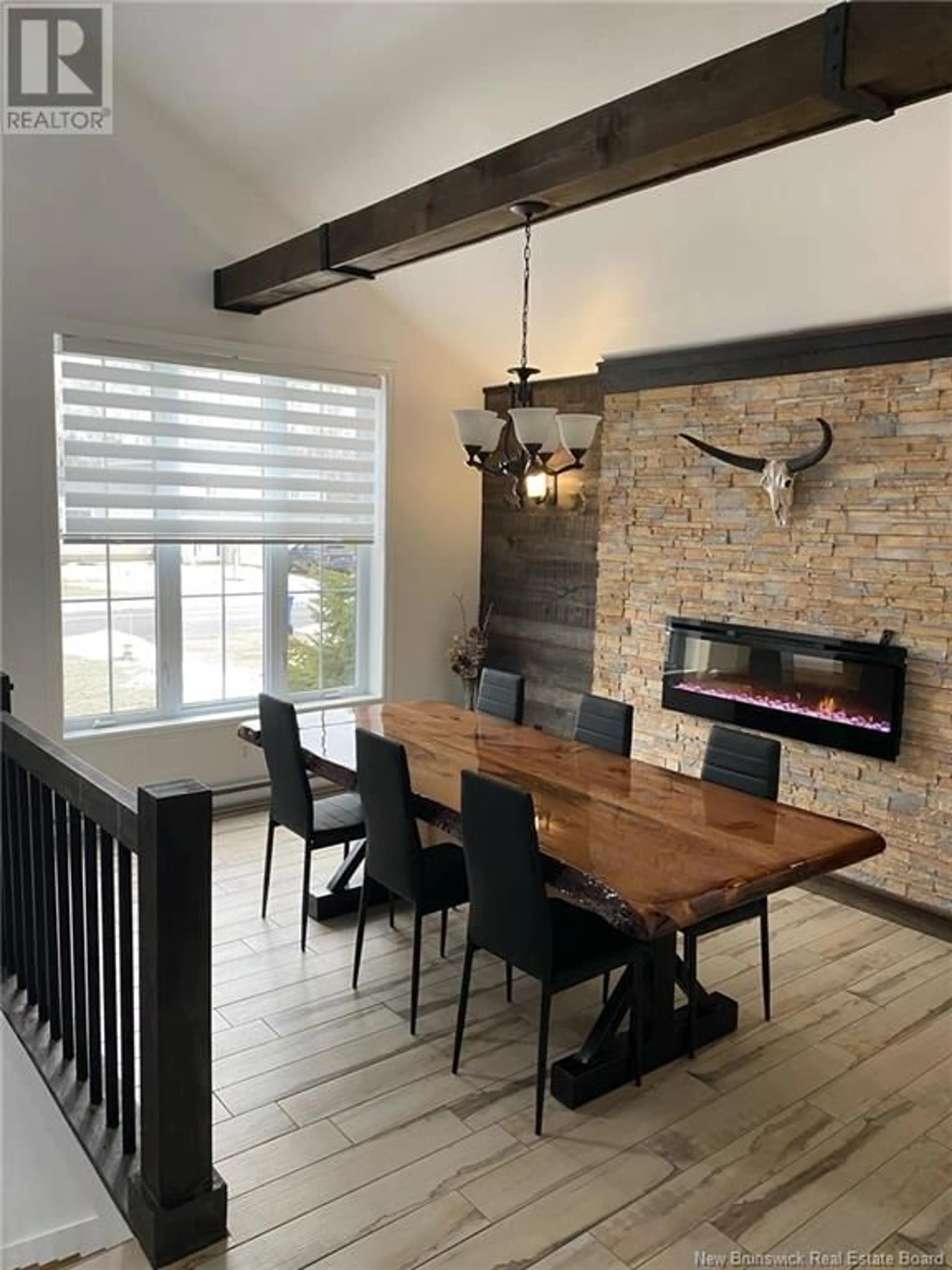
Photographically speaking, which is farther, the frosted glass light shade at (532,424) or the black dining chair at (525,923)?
the frosted glass light shade at (532,424)

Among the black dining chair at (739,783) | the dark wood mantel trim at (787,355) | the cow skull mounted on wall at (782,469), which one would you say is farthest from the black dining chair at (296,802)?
the dark wood mantel trim at (787,355)

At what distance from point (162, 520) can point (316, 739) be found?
169 centimetres

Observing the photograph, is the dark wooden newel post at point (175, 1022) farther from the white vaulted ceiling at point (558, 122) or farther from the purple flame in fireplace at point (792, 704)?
the purple flame in fireplace at point (792, 704)

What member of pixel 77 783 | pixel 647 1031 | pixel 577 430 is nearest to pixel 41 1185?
pixel 77 783

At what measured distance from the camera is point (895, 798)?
4.24m

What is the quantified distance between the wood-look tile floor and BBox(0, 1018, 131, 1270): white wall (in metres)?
Answer: 0.37

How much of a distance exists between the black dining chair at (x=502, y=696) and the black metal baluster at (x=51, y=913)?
7.28 feet

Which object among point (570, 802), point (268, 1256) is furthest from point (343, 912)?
point (268, 1256)

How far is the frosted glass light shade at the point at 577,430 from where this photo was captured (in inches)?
145

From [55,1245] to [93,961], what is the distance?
0.81m

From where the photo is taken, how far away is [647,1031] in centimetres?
308

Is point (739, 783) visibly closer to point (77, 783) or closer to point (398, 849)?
point (398, 849)

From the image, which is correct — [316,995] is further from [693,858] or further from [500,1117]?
[693,858]

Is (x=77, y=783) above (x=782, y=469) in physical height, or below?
below
